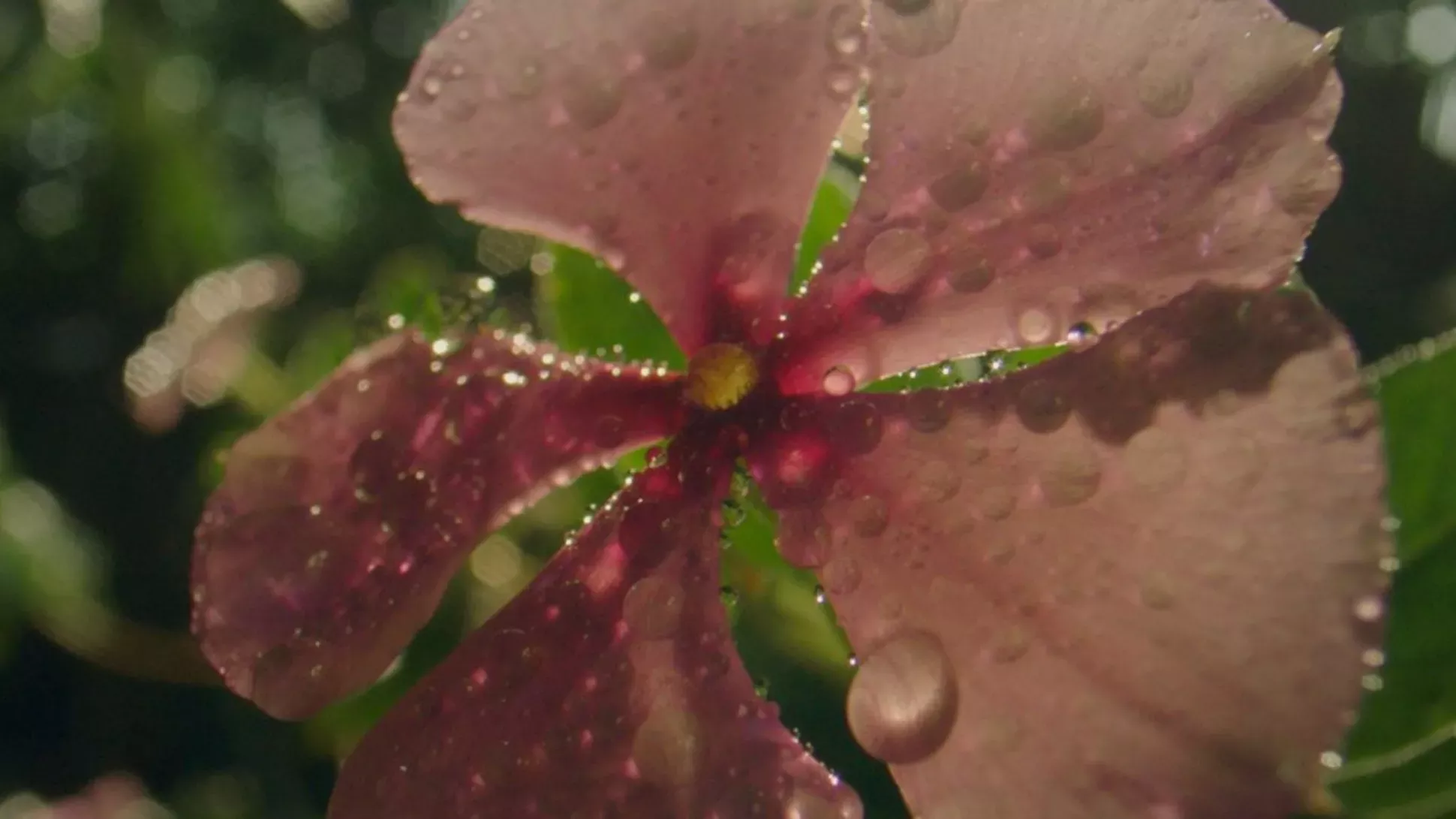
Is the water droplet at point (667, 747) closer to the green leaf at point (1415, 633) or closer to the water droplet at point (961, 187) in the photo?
the water droplet at point (961, 187)

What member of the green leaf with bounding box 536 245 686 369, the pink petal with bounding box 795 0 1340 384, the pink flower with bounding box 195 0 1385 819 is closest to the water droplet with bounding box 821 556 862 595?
the pink flower with bounding box 195 0 1385 819

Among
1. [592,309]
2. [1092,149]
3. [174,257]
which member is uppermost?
[1092,149]

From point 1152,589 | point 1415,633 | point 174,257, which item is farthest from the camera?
point 174,257

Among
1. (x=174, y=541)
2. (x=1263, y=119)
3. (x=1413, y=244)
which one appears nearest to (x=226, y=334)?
(x=1263, y=119)

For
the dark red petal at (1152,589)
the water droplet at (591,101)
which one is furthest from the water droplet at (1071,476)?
the water droplet at (591,101)

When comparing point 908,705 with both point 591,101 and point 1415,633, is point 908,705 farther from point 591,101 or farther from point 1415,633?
point 1415,633

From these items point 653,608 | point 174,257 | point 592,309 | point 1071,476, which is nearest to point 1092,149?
point 1071,476

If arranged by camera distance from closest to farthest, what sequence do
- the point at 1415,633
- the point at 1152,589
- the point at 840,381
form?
the point at 1152,589
the point at 840,381
the point at 1415,633

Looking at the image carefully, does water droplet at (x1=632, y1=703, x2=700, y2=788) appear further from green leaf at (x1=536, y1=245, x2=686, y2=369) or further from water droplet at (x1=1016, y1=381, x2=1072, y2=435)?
green leaf at (x1=536, y1=245, x2=686, y2=369)
